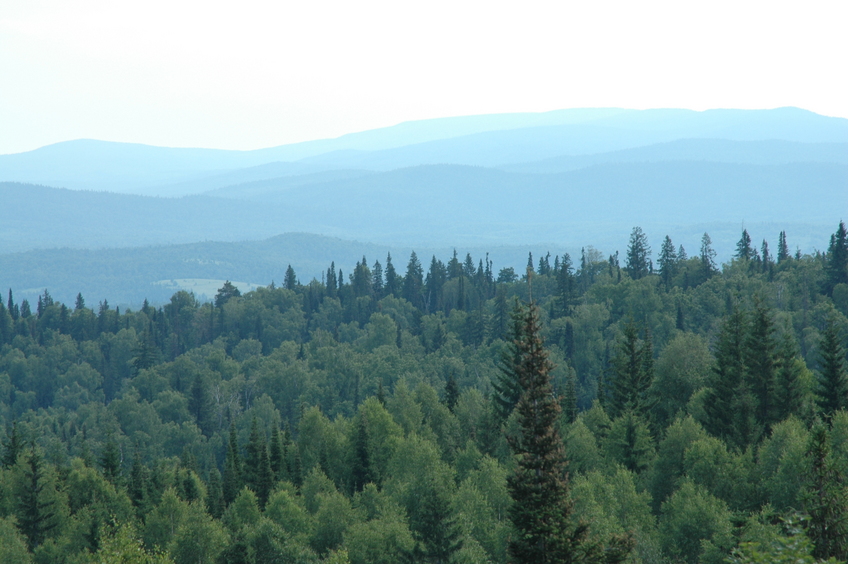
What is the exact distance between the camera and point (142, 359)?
19425cm

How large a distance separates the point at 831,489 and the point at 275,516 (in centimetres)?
4903

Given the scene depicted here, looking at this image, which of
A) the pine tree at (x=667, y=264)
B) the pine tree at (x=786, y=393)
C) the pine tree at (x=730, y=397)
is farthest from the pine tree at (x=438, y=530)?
the pine tree at (x=667, y=264)

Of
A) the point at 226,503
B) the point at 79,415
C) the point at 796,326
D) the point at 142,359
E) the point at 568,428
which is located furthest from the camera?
the point at 142,359

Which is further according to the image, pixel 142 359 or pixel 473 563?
pixel 142 359

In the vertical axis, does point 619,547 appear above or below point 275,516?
above

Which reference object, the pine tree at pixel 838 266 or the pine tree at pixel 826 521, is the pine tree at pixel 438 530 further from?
the pine tree at pixel 838 266

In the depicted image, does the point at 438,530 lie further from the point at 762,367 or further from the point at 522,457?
the point at 762,367

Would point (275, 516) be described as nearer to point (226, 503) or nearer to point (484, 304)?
point (226, 503)

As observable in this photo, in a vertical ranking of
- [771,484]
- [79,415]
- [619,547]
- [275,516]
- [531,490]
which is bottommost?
[79,415]

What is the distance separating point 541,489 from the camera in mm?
33031

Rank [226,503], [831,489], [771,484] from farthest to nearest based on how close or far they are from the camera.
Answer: [226,503], [771,484], [831,489]

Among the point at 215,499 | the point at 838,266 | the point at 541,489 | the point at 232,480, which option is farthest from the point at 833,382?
the point at 838,266

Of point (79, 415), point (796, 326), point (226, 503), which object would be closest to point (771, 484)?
point (226, 503)

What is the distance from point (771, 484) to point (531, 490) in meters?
29.3
